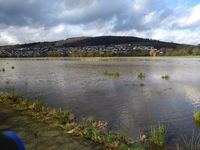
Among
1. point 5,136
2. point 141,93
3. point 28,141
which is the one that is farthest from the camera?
point 141,93

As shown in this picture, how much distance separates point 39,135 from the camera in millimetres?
8102

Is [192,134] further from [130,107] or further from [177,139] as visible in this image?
[130,107]

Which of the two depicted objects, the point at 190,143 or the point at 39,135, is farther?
the point at 190,143

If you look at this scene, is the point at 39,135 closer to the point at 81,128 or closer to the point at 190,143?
the point at 81,128

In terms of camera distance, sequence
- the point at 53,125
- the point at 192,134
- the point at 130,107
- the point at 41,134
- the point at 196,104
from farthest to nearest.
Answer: the point at 196,104 → the point at 130,107 → the point at 192,134 → the point at 53,125 → the point at 41,134

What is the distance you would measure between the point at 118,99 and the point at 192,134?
8.48 m

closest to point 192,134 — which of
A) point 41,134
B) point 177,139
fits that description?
point 177,139

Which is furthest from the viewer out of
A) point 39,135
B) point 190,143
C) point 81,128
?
point 190,143

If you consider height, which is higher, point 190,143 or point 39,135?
point 39,135

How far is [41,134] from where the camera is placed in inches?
323

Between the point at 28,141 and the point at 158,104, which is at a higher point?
the point at 28,141

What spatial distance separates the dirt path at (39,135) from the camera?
23.7 ft

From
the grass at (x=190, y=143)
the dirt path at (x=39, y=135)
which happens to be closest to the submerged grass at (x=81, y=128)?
the dirt path at (x=39, y=135)

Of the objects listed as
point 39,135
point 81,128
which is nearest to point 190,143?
point 81,128
